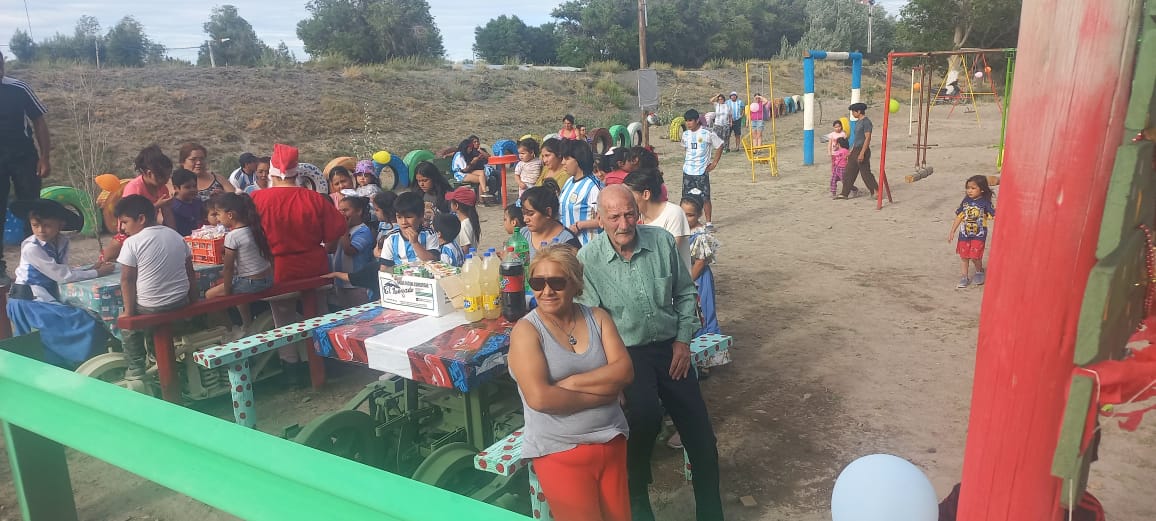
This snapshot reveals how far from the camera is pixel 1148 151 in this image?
141 cm

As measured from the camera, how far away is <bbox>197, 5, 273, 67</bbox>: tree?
58781 millimetres

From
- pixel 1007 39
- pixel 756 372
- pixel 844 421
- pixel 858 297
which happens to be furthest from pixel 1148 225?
pixel 1007 39

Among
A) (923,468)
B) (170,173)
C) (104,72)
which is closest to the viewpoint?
(923,468)

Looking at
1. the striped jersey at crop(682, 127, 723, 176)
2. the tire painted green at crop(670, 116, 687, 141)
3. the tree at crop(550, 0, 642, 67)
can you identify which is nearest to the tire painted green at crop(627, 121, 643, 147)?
the tire painted green at crop(670, 116, 687, 141)

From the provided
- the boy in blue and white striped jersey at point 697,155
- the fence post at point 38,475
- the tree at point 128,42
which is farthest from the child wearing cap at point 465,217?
the tree at point 128,42

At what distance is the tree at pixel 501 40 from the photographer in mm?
63812

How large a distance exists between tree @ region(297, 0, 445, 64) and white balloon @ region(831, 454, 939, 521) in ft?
156

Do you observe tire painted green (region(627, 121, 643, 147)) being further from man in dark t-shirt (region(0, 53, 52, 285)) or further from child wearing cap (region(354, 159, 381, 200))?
man in dark t-shirt (region(0, 53, 52, 285))

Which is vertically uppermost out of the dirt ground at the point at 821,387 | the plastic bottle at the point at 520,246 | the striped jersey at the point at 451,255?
the plastic bottle at the point at 520,246

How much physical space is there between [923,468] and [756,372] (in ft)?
5.06

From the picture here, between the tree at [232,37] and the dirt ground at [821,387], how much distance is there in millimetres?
55067

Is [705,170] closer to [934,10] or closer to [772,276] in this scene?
[772,276]

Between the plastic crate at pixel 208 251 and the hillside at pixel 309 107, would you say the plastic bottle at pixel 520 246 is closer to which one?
the plastic crate at pixel 208 251

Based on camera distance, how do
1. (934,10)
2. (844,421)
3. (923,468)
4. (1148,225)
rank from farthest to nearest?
(934,10), (844,421), (923,468), (1148,225)
